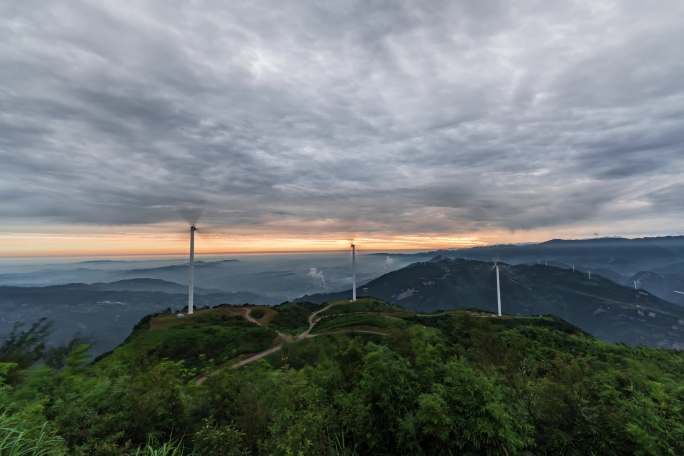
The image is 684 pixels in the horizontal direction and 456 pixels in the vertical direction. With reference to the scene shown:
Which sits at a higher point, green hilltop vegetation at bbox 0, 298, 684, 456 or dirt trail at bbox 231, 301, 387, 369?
green hilltop vegetation at bbox 0, 298, 684, 456

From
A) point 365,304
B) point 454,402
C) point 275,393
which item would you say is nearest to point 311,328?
point 365,304

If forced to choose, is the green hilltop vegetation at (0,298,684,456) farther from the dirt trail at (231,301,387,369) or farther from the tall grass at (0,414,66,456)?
the dirt trail at (231,301,387,369)

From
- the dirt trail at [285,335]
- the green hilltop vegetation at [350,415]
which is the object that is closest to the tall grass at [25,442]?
the green hilltop vegetation at [350,415]

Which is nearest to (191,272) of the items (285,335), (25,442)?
(285,335)

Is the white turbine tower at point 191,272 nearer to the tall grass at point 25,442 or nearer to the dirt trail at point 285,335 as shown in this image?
the dirt trail at point 285,335

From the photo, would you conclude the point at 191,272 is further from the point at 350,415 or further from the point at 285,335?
the point at 350,415

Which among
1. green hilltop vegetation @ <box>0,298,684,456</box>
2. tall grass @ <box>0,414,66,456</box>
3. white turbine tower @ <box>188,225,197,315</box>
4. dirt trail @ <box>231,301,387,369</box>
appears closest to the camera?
tall grass @ <box>0,414,66,456</box>

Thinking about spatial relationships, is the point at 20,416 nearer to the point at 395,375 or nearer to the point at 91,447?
the point at 91,447

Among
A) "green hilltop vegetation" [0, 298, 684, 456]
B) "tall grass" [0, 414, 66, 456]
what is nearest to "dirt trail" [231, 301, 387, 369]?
"green hilltop vegetation" [0, 298, 684, 456]
